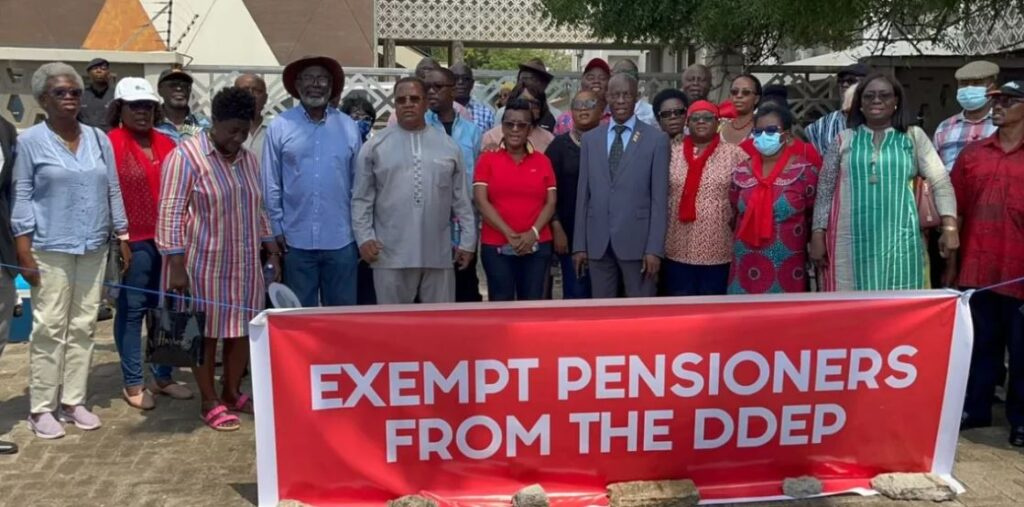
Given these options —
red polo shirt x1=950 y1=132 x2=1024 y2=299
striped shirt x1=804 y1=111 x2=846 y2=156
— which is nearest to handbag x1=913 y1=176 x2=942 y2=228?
red polo shirt x1=950 y1=132 x2=1024 y2=299

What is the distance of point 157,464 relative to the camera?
5.00 m

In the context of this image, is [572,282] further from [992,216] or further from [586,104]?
[992,216]

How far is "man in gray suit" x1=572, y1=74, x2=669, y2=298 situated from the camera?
5.60 metres

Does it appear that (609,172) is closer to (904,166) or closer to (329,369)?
(904,166)

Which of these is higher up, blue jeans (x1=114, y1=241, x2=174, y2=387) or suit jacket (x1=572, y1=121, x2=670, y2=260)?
suit jacket (x1=572, y1=121, x2=670, y2=260)

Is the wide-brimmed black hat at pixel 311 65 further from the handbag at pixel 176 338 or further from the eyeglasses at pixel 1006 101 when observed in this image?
the eyeglasses at pixel 1006 101

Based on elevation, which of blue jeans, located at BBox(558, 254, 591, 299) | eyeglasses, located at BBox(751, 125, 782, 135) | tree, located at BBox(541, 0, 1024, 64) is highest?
tree, located at BBox(541, 0, 1024, 64)

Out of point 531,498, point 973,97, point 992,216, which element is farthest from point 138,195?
point 973,97

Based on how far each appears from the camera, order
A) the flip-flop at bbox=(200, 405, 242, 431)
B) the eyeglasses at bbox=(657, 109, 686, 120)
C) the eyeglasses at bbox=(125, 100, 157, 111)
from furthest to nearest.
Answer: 1. the eyeglasses at bbox=(657, 109, 686, 120)
2. the eyeglasses at bbox=(125, 100, 157, 111)
3. the flip-flop at bbox=(200, 405, 242, 431)

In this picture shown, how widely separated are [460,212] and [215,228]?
1313 mm

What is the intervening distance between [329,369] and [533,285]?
6.52 ft

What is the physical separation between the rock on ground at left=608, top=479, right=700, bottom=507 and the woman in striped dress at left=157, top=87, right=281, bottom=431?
7.56 ft

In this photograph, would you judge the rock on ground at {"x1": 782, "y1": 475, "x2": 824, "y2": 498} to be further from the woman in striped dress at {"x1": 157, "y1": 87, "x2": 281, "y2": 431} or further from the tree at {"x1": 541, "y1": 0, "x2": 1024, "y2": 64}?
the tree at {"x1": 541, "y1": 0, "x2": 1024, "y2": 64}

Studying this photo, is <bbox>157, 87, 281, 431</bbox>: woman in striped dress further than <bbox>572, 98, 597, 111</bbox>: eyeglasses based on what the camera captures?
No
